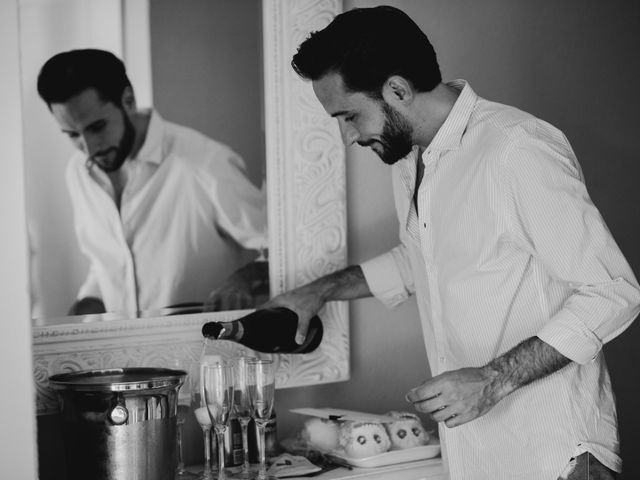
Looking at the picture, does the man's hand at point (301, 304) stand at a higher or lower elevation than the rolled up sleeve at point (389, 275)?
lower

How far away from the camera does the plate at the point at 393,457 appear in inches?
82.3

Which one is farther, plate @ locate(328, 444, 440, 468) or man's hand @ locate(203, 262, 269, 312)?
man's hand @ locate(203, 262, 269, 312)

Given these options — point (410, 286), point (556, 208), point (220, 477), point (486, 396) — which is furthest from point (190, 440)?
point (556, 208)

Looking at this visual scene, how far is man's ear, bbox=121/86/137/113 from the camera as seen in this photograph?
2116mm

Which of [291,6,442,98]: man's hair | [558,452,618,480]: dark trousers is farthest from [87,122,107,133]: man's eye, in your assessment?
[558,452,618,480]: dark trousers

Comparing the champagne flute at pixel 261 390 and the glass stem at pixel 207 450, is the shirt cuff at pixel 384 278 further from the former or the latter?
the glass stem at pixel 207 450

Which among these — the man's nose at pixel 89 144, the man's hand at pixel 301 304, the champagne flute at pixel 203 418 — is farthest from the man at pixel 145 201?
the champagne flute at pixel 203 418

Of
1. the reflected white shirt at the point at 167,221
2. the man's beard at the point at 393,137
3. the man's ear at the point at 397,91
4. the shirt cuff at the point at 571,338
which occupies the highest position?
the man's ear at the point at 397,91

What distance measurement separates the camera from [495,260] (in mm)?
1872

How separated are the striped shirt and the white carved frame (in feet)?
1.47

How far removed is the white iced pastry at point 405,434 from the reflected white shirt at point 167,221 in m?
0.57

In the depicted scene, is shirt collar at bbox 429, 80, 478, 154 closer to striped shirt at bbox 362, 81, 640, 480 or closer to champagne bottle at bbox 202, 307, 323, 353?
striped shirt at bbox 362, 81, 640, 480

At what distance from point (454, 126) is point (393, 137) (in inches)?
5.5

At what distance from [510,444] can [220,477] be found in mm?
644
